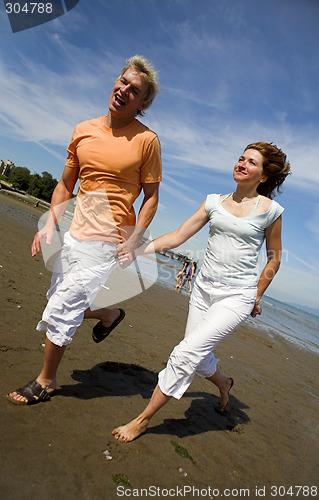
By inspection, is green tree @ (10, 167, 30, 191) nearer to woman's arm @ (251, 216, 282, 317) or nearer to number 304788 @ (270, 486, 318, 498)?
woman's arm @ (251, 216, 282, 317)

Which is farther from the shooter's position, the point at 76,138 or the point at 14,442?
the point at 76,138

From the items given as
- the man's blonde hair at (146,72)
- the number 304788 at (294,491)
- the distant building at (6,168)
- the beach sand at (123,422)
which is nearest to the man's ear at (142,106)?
the man's blonde hair at (146,72)

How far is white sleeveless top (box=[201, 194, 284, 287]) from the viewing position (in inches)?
117

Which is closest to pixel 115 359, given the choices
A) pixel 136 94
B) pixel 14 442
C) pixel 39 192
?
pixel 14 442

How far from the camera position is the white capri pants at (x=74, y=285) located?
2.76 meters

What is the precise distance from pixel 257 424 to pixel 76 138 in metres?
3.83

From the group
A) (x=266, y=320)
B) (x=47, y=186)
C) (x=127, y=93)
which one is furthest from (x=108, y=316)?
(x=47, y=186)

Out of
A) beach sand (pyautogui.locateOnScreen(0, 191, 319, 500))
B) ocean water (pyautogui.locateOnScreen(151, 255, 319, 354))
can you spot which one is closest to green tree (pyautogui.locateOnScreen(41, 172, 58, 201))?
ocean water (pyautogui.locateOnScreen(151, 255, 319, 354))

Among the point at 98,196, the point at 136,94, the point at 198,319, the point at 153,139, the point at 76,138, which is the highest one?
the point at 136,94

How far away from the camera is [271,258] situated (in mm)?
3229

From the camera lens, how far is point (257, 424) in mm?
4066

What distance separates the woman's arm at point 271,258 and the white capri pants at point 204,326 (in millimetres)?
183

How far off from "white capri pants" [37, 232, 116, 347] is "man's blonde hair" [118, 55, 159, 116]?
1454 millimetres

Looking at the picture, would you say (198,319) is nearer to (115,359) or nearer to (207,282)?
(207,282)
